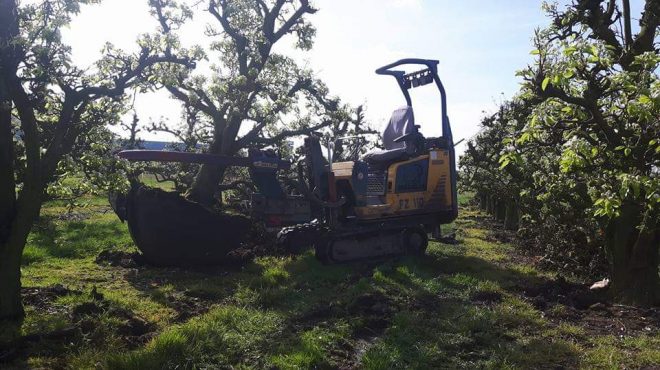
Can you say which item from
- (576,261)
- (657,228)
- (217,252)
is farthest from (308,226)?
(657,228)

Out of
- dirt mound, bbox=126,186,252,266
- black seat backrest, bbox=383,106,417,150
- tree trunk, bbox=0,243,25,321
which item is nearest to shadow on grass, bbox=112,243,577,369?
dirt mound, bbox=126,186,252,266

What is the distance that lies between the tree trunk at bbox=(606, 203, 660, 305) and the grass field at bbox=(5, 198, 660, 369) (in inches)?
17.0

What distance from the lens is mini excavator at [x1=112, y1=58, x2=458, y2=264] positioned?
10.0 m

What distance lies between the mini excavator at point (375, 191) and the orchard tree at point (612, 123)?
305 cm

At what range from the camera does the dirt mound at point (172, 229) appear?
933 cm

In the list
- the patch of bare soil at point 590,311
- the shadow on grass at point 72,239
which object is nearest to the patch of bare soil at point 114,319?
the shadow on grass at point 72,239

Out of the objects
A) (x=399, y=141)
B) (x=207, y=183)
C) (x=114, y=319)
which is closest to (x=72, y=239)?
(x=207, y=183)

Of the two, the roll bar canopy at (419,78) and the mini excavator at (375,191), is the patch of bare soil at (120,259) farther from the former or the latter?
the roll bar canopy at (419,78)

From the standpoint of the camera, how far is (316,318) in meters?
6.73

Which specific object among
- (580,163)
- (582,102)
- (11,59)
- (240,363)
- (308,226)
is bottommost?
(240,363)

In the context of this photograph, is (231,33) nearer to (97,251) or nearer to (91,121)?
(97,251)

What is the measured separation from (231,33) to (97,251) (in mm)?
6708

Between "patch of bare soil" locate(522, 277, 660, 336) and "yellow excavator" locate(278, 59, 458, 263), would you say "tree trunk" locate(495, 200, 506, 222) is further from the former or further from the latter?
"patch of bare soil" locate(522, 277, 660, 336)

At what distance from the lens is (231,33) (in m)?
14.2
